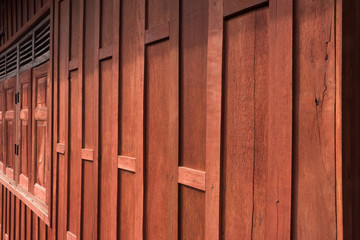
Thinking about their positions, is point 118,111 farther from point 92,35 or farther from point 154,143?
point 92,35

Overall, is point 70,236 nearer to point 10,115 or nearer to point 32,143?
point 32,143

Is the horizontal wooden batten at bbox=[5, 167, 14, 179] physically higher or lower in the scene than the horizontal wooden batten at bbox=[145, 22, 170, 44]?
lower

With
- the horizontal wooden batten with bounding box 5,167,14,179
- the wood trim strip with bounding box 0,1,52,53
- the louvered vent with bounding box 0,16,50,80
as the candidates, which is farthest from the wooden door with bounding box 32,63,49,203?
the horizontal wooden batten with bounding box 5,167,14,179

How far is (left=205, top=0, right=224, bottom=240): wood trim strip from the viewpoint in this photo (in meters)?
1.14

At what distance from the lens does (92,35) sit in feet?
6.81

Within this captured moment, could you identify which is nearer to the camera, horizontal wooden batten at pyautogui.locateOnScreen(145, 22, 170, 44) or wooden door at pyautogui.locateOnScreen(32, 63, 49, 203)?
horizontal wooden batten at pyautogui.locateOnScreen(145, 22, 170, 44)

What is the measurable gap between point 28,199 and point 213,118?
2701mm

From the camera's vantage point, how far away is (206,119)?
1204mm

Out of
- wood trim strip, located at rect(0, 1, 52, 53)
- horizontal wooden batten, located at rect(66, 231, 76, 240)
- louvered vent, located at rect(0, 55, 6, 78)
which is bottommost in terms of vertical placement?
horizontal wooden batten, located at rect(66, 231, 76, 240)

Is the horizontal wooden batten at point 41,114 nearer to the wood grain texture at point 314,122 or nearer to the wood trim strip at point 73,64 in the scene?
the wood trim strip at point 73,64

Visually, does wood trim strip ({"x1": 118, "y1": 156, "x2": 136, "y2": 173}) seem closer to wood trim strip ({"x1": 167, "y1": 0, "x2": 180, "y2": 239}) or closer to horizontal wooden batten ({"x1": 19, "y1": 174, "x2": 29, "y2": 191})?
wood trim strip ({"x1": 167, "y1": 0, "x2": 180, "y2": 239})

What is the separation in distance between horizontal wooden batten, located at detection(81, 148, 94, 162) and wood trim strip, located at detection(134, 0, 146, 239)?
579mm

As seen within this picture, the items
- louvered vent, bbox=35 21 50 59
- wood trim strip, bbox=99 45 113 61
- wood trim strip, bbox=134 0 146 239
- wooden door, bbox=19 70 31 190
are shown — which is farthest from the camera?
wooden door, bbox=19 70 31 190
